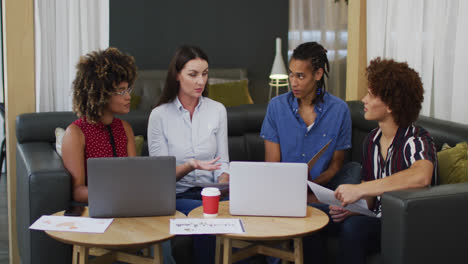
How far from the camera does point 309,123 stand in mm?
2789

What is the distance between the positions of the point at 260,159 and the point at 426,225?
1.69m

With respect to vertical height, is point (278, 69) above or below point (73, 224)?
above

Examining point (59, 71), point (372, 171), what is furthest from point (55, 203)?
point (372, 171)

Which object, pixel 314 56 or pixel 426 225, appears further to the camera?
pixel 314 56

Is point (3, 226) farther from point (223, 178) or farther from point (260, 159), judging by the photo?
point (223, 178)

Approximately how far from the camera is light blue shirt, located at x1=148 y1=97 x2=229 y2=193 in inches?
105

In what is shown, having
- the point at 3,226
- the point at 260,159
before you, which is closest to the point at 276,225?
the point at 260,159

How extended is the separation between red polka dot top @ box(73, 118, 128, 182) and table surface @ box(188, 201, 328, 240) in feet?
1.99

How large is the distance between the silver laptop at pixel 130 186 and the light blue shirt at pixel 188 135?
718 mm

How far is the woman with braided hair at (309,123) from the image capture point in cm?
274

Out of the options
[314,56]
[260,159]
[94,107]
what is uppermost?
[314,56]

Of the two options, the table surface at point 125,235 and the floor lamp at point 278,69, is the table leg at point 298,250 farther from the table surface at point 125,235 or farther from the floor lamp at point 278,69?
the floor lamp at point 278,69

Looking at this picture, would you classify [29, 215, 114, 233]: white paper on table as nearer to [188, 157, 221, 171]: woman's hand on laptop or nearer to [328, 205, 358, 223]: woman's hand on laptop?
[188, 157, 221, 171]: woman's hand on laptop

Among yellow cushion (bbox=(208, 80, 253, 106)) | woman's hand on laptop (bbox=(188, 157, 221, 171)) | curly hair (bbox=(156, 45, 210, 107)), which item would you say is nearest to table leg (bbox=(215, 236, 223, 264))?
woman's hand on laptop (bbox=(188, 157, 221, 171))
